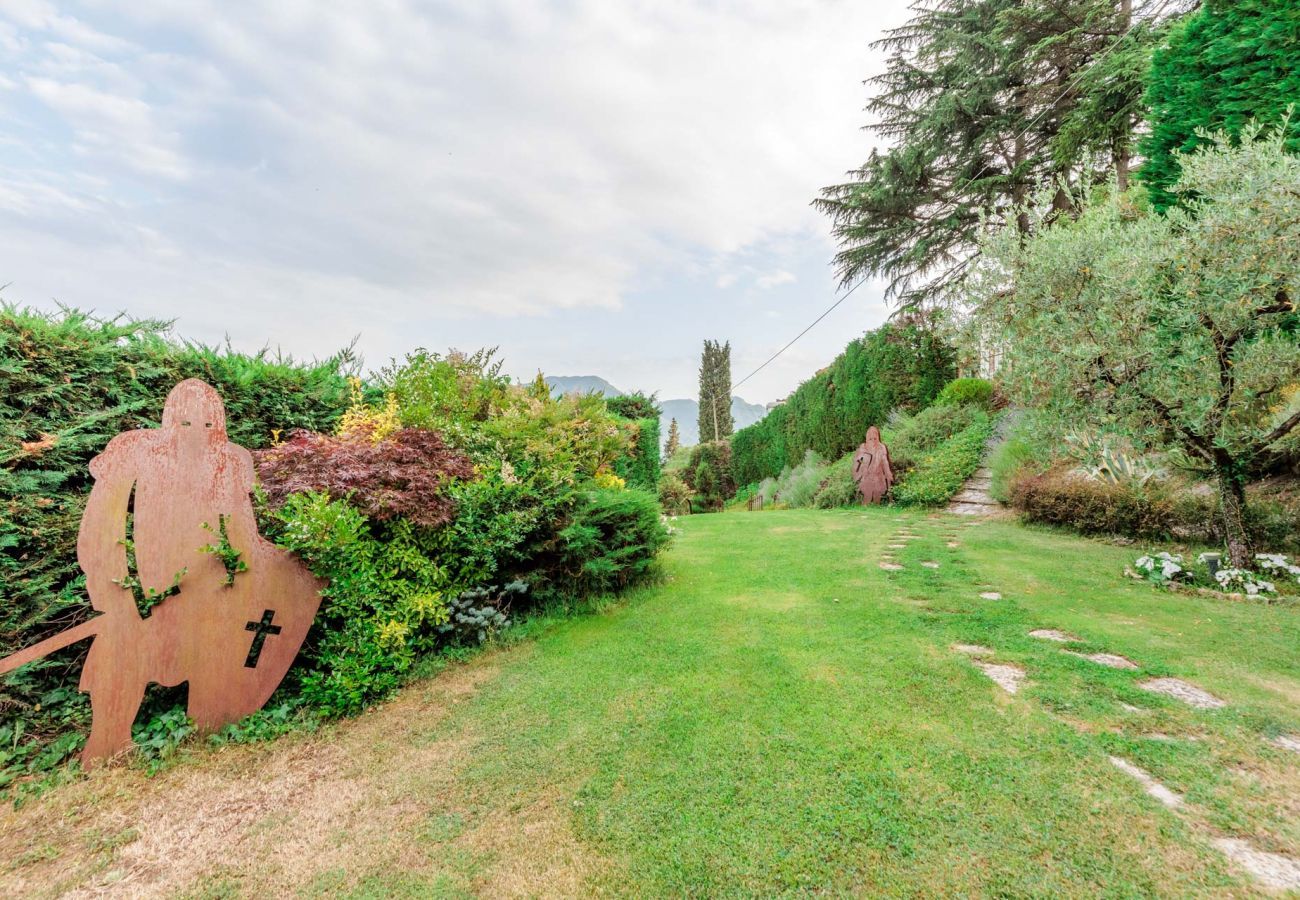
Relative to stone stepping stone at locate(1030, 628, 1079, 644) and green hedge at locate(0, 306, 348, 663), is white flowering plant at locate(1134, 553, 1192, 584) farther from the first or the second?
green hedge at locate(0, 306, 348, 663)

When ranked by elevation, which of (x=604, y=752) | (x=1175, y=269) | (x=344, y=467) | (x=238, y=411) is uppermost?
(x=1175, y=269)

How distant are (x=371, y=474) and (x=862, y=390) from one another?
12.6 m

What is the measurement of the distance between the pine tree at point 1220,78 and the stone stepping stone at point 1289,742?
5.62 meters

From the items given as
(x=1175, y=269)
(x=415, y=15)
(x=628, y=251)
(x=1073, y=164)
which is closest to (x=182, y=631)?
(x=415, y=15)

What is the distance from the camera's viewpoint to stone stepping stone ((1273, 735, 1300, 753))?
1848 mm

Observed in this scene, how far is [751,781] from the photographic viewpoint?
6.13 feet

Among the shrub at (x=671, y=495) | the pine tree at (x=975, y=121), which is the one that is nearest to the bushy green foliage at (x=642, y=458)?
the shrub at (x=671, y=495)

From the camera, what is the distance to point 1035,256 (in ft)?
14.2

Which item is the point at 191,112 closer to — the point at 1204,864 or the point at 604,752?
the point at 604,752

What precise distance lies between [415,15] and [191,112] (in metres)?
2.56

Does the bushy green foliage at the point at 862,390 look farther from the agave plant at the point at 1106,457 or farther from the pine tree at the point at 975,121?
the agave plant at the point at 1106,457

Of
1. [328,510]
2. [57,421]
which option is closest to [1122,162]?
[328,510]

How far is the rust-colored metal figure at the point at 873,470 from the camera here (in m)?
9.47

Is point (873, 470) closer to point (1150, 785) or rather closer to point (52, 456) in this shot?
point (1150, 785)
